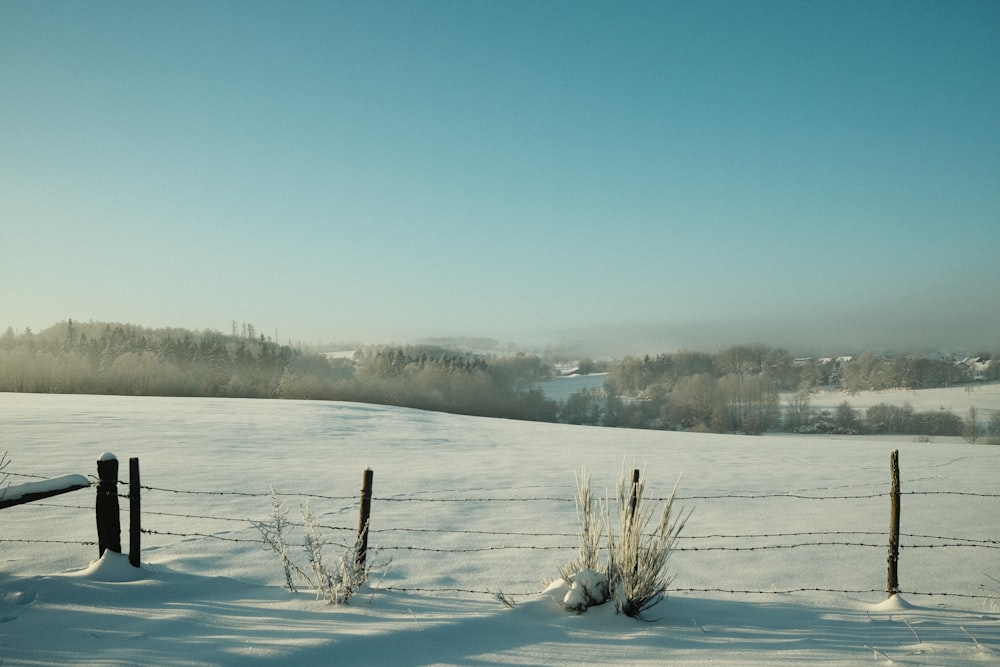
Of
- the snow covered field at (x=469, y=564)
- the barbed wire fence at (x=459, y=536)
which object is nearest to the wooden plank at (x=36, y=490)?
the snow covered field at (x=469, y=564)

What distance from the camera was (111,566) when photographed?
491cm

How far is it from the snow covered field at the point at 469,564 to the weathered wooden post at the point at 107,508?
7.7 inches

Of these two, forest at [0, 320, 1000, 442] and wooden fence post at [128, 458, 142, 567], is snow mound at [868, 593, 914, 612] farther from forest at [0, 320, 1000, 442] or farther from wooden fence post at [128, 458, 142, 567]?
forest at [0, 320, 1000, 442]

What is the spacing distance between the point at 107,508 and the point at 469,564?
14.6ft

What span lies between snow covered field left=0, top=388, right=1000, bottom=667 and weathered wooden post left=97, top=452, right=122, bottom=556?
0.64ft

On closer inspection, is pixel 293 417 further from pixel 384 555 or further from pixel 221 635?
pixel 221 635

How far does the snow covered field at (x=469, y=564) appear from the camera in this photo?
12.6 feet

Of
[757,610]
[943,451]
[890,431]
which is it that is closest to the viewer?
[757,610]

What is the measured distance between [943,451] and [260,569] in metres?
28.3

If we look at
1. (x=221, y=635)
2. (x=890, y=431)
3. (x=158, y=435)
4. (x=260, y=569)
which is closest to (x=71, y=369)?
(x=158, y=435)

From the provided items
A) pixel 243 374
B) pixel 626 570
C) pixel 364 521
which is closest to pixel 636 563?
pixel 626 570

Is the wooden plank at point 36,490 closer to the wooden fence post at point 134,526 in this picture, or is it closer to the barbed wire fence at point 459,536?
the wooden fence post at point 134,526

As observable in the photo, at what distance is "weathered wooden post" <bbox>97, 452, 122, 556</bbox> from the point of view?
16.6 ft

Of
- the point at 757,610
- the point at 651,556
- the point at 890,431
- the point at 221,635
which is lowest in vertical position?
the point at 890,431
